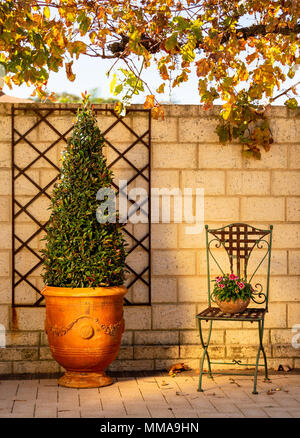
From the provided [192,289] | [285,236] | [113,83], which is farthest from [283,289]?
[113,83]

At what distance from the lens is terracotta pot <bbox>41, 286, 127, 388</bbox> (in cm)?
491

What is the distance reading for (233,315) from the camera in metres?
4.99

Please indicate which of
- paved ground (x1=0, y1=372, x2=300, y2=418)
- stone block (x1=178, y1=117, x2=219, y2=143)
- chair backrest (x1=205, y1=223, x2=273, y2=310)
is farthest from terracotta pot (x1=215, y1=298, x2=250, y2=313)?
stone block (x1=178, y1=117, x2=219, y2=143)

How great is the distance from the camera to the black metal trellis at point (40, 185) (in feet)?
18.2

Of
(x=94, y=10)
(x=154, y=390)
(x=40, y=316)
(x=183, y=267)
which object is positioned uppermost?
(x=94, y=10)

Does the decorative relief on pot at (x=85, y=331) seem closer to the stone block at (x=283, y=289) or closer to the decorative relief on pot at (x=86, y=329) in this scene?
the decorative relief on pot at (x=86, y=329)

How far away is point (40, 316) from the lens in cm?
556

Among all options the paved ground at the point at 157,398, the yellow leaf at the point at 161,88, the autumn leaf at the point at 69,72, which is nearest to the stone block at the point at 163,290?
the paved ground at the point at 157,398

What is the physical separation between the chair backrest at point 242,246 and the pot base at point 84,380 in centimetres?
104

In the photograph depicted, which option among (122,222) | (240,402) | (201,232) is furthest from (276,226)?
(240,402)

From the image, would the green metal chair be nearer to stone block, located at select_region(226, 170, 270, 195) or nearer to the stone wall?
the stone wall

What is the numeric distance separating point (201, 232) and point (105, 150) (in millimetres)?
1047
